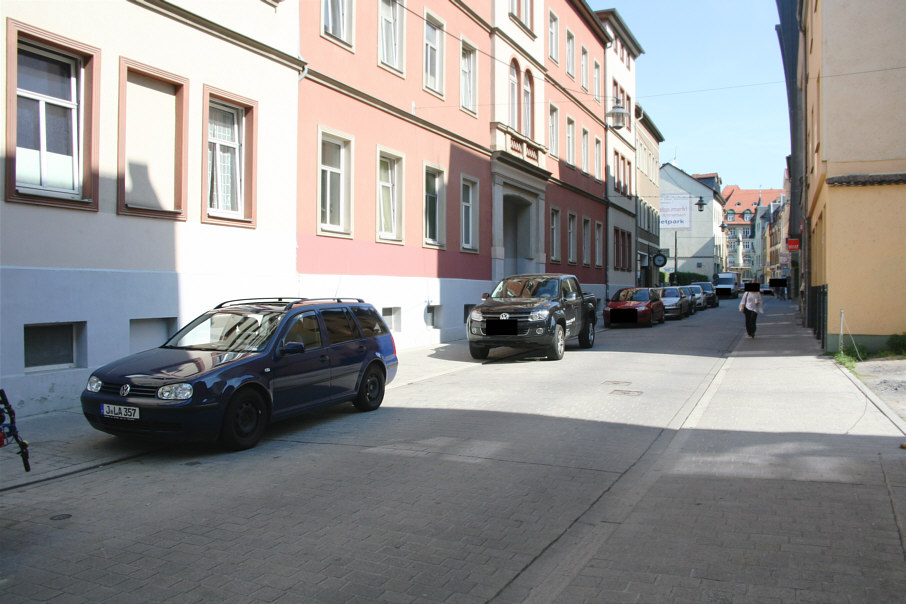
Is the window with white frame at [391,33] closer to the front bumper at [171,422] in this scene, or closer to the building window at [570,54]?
the front bumper at [171,422]

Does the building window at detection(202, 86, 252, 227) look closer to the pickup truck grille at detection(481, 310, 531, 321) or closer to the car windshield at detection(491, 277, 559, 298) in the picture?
the pickup truck grille at detection(481, 310, 531, 321)

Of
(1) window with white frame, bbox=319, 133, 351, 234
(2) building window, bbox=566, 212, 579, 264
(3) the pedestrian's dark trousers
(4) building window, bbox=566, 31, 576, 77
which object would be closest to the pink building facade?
(1) window with white frame, bbox=319, 133, 351, 234

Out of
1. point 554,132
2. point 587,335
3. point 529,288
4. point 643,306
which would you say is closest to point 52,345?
point 529,288

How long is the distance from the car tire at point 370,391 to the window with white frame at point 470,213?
12.4 metres

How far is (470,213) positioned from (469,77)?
4.11 metres

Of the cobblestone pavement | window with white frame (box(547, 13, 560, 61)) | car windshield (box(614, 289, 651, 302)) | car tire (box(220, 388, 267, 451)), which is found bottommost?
the cobblestone pavement

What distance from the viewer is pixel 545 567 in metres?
4.37

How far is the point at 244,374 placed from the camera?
754cm

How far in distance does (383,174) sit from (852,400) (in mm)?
11475

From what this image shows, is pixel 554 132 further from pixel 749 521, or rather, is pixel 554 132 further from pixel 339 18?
pixel 749 521

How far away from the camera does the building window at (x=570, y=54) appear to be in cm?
3156

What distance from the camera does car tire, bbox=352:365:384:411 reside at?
9656mm

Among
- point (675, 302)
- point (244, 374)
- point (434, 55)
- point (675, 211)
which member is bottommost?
point (244, 374)

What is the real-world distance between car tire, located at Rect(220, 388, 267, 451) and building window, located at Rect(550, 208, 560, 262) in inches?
890
